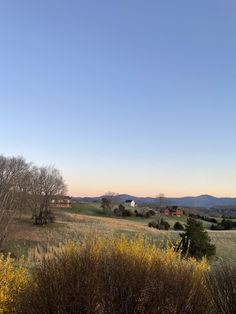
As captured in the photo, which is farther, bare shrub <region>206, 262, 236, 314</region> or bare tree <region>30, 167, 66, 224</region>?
bare tree <region>30, 167, 66, 224</region>

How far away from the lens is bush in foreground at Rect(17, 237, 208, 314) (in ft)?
15.8

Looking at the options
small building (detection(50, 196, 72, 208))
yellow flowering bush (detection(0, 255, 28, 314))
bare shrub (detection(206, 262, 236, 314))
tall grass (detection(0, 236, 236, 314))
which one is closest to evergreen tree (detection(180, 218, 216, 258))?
bare shrub (detection(206, 262, 236, 314))

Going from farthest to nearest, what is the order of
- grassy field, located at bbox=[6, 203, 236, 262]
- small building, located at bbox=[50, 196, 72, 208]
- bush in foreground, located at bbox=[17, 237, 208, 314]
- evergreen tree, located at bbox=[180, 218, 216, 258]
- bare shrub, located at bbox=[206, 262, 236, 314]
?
small building, located at bbox=[50, 196, 72, 208], evergreen tree, located at bbox=[180, 218, 216, 258], grassy field, located at bbox=[6, 203, 236, 262], bare shrub, located at bbox=[206, 262, 236, 314], bush in foreground, located at bbox=[17, 237, 208, 314]

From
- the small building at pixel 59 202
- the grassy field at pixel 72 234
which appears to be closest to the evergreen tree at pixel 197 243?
the grassy field at pixel 72 234

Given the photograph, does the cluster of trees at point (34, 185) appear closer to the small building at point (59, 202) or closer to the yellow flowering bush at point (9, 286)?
the small building at point (59, 202)

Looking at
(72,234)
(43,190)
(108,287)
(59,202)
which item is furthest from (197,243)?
(59,202)

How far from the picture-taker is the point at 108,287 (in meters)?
4.96

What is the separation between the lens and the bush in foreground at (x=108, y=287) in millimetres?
Answer: 4801

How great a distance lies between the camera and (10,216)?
65.0 ft

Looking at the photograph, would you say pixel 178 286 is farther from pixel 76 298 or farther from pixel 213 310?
→ pixel 76 298

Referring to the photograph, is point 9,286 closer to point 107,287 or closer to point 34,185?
point 107,287


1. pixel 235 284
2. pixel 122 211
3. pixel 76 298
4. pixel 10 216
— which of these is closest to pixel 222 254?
pixel 10 216

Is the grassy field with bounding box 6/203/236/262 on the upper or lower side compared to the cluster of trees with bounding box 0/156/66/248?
lower

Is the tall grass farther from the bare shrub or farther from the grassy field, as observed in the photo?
the grassy field
